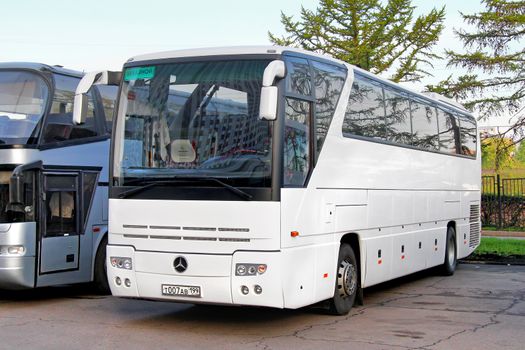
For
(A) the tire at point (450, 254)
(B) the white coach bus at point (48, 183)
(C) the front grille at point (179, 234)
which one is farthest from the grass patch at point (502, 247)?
(C) the front grille at point (179, 234)

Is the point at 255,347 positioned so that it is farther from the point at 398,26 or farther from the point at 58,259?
the point at 398,26

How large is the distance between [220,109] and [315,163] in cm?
147

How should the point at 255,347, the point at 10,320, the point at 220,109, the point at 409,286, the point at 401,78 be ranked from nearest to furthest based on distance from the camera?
the point at 255,347 < the point at 220,109 < the point at 10,320 < the point at 409,286 < the point at 401,78

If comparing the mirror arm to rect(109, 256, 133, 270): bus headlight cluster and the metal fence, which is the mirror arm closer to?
rect(109, 256, 133, 270): bus headlight cluster

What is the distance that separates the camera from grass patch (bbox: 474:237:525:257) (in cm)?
2041

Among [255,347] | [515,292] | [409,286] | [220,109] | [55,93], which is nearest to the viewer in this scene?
[255,347]

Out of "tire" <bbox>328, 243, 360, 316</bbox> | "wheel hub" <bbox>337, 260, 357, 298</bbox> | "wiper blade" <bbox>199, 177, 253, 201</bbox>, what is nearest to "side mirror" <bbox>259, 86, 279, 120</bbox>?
"wiper blade" <bbox>199, 177, 253, 201</bbox>

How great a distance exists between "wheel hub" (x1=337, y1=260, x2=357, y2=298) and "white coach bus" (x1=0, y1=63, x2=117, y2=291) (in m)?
4.51

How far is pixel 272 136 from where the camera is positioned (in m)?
9.23

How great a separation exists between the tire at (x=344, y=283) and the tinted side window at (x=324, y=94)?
5.66 ft

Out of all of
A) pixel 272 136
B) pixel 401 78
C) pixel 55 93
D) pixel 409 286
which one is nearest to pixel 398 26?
pixel 401 78

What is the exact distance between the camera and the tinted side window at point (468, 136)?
17.9m

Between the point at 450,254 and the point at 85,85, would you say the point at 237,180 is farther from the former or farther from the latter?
the point at 450,254

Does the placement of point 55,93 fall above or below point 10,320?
above
